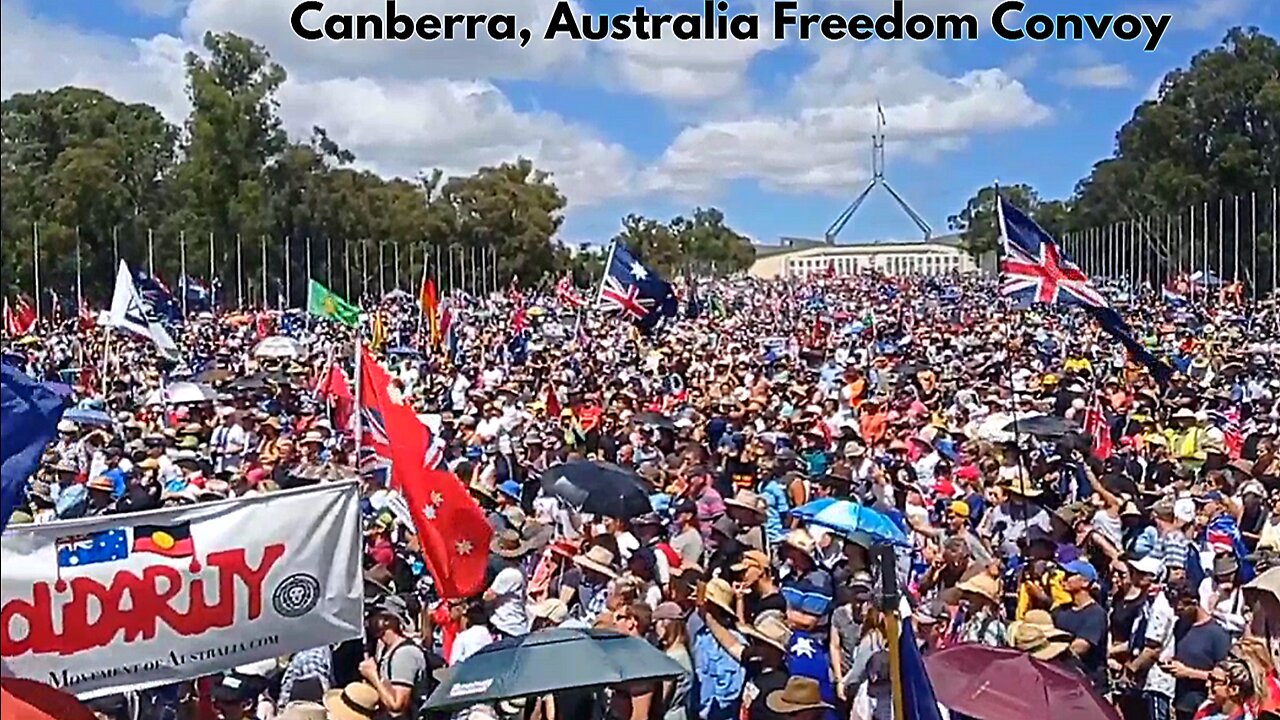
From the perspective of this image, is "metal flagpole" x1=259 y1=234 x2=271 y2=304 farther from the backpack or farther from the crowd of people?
the backpack

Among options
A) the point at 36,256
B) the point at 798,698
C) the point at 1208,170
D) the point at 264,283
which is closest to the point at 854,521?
the point at 798,698

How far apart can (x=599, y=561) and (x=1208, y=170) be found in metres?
74.1

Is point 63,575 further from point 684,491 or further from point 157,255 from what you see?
point 157,255

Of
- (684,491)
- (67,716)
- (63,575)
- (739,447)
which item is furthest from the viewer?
(739,447)

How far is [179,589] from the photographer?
22.7ft

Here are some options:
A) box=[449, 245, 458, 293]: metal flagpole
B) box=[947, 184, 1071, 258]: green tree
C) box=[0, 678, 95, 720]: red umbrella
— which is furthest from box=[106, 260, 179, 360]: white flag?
box=[947, 184, 1071, 258]: green tree

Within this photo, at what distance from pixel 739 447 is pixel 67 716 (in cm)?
1041

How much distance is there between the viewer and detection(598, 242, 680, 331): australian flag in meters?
25.6

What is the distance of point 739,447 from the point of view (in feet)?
52.3

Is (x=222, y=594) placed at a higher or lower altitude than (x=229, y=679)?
higher

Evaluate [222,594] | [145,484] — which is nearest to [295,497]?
[222,594]

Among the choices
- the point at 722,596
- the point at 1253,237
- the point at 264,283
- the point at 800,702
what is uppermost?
the point at 1253,237

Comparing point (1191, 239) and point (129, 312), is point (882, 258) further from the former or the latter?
point (129, 312)

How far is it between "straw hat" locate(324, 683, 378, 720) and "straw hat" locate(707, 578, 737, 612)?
5.10 ft
